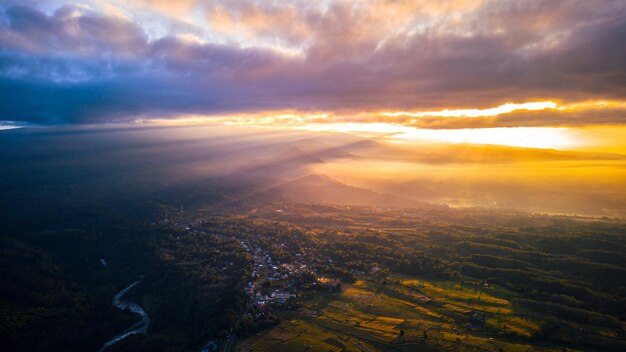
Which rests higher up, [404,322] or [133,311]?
[404,322]

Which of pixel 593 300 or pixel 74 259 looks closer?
pixel 593 300

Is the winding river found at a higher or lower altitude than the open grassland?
lower

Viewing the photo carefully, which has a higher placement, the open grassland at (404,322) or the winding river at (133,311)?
the open grassland at (404,322)

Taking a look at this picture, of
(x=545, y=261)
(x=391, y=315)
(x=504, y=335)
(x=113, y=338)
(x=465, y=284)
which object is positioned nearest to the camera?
(x=504, y=335)

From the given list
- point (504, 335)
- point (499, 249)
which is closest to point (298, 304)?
point (504, 335)

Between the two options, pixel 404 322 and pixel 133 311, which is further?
pixel 133 311

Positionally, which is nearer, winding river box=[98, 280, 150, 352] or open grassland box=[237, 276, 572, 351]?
open grassland box=[237, 276, 572, 351]

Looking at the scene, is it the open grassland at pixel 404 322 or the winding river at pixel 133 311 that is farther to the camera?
the winding river at pixel 133 311

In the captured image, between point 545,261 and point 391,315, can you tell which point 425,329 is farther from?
point 545,261
